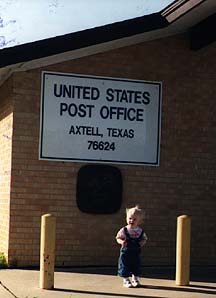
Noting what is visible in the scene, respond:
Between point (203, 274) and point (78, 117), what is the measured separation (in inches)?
126

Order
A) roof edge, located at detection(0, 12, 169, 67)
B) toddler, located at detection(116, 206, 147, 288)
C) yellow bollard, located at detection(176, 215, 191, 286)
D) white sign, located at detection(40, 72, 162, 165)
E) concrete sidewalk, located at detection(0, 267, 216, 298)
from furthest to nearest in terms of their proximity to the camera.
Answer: white sign, located at detection(40, 72, 162, 165), roof edge, located at detection(0, 12, 169, 67), toddler, located at detection(116, 206, 147, 288), yellow bollard, located at detection(176, 215, 191, 286), concrete sidewalk, located at detection(0, 267, 216, 298)

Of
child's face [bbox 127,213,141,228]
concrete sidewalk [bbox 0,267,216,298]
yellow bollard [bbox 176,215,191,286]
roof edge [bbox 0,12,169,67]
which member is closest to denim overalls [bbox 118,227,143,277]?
child's face [bbox 127,213,141,228]

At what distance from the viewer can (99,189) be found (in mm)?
9859

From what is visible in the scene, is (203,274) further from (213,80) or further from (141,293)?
(213,80)

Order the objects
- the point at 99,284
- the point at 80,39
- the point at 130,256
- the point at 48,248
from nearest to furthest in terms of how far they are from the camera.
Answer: the point at 48,248, the point at 130,256, the point at 99,284, the point at 80,39

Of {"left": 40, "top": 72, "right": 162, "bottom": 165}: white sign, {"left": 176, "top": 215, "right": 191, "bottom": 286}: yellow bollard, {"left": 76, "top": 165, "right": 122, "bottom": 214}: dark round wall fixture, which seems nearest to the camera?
{"left": 176, "top": 215, "right": 191, "bottom": 286}: yellow bollard

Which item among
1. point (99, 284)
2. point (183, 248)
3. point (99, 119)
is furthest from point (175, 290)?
point (99, 119)

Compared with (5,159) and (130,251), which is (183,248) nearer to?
(130,251)

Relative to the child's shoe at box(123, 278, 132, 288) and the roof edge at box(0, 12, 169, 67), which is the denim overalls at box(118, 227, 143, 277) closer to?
the child's shoe at box(123, 278, 132, 288)

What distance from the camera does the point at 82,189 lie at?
9695 mm

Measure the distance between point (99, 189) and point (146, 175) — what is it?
A: 0.83 meters

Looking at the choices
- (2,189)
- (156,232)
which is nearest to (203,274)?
(156,232)

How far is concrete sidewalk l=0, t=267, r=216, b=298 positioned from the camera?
7414 mm

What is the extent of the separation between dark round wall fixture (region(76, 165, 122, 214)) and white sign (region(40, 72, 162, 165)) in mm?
187
